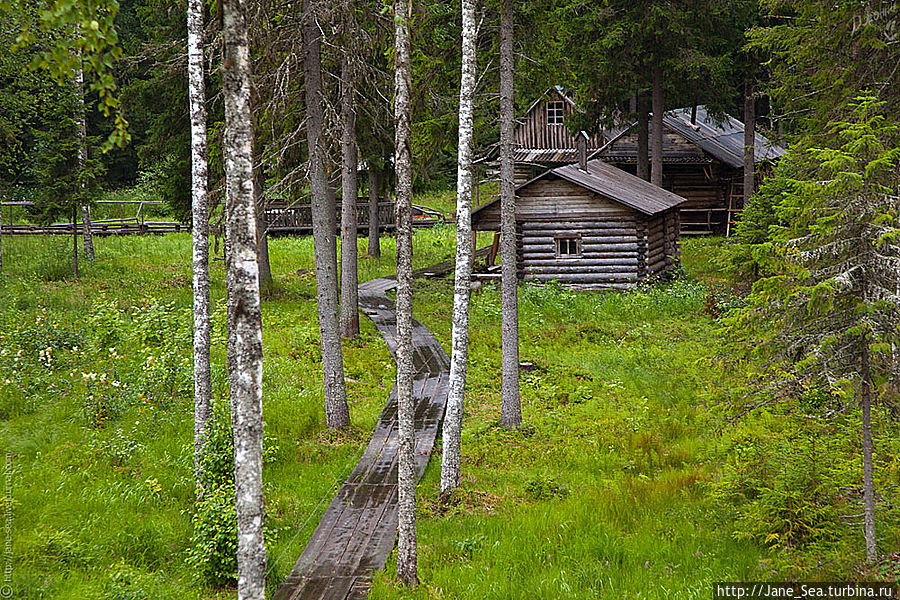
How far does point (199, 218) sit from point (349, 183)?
8.07 meters

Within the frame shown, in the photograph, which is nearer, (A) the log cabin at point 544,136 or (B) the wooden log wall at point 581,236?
(B) the wooden log wall at point 581,236

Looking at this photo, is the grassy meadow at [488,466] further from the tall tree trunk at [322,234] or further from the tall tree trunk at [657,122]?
the tall tree trunk at [657,122]

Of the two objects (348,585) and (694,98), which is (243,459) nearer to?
(348,585)

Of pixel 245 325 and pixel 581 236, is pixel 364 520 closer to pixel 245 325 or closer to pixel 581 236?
pixel 245 325

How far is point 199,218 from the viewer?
10.5 m

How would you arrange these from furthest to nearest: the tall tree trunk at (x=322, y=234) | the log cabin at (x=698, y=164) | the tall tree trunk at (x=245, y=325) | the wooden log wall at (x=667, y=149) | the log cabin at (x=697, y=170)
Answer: the wooden log wall at (x=667, y=149) < the log cabin at (x=697, y=170) < the log cabin at (x=698, y=164) < the tall tree trunk at (x=322, y=234) < the tall tree trunk at (x=245, y=325)

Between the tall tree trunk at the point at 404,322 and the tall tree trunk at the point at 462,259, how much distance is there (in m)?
2.45

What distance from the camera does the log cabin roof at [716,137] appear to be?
1519 inches

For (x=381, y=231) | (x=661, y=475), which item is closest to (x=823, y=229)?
(x=661, y=475)

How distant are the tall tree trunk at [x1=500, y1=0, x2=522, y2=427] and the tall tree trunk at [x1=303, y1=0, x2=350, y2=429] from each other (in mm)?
3401

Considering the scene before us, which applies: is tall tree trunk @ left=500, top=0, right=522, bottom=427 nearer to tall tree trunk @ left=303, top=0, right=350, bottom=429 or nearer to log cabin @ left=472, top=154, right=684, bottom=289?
tall tree trunk @ left=303, top=0, right=350, bottom=429

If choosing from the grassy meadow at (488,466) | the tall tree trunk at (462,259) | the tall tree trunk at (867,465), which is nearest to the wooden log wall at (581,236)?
the grassy meadow at (488,466)

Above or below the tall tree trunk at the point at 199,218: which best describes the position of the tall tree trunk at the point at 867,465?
below

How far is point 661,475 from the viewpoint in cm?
1207
